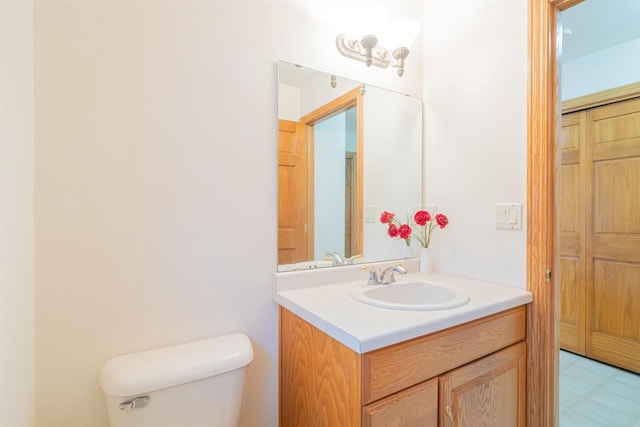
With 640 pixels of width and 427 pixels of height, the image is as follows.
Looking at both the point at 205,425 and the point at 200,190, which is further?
the point at 200,190

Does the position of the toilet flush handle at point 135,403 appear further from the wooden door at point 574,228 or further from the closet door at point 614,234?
the closet door at point 614,234

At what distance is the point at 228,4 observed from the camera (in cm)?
114

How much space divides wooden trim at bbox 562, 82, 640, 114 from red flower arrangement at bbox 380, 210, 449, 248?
1.73 metres

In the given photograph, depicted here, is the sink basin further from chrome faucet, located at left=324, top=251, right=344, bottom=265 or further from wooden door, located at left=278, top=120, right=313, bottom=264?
wooden door, located at left=278, top=120, right=313, bottom=264

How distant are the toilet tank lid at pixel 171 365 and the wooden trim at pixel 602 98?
2.82 meters

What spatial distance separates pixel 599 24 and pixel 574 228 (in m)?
1.40

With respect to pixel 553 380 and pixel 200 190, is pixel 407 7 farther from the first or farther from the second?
pixel 553 380

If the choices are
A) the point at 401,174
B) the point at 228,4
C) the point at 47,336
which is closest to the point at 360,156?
the point at 401,174

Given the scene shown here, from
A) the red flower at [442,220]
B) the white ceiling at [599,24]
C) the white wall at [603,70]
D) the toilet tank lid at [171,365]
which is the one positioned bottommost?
the toilet tank lid at [171,365]

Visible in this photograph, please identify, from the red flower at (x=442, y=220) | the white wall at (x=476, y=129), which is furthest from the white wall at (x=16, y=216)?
the white wall at (x=476, y=129)

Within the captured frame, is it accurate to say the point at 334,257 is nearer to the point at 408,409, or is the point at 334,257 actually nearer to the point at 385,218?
the point at 385,218

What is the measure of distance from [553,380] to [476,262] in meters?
0.52

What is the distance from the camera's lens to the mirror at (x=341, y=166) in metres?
1.28

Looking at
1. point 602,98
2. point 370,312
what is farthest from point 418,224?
point 602,98
